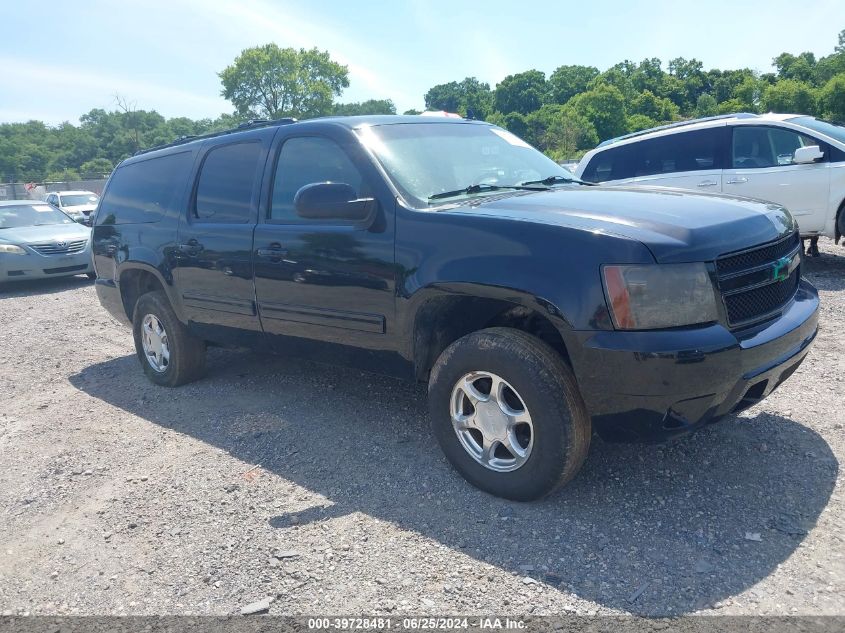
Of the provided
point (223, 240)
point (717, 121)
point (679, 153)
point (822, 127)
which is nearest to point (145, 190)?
point (223, 240)

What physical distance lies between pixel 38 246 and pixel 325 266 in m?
9.54

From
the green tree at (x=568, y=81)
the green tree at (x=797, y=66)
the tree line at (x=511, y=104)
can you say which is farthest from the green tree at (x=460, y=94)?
the green tree at (x=797, y=66)

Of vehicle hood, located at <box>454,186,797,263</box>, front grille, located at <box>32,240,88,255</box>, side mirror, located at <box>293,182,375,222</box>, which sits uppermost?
side mirror, located at <box>293,182,375,222</box>

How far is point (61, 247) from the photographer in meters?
11.4

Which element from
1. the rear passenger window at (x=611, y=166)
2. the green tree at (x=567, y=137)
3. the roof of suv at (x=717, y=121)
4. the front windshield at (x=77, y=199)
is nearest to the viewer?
the roof of suv at (x=717, y=121)

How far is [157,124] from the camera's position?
102m

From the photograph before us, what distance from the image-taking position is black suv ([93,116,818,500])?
8.95 feet

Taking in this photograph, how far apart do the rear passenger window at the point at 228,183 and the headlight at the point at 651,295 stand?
8.49 feet

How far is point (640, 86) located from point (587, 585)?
361 feet

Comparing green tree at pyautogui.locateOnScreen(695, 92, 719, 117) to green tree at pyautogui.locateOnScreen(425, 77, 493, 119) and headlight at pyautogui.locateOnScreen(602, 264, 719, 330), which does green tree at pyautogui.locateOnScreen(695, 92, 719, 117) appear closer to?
green tree at pyautogui.locateOnScreen(425, 77, 493, 119)

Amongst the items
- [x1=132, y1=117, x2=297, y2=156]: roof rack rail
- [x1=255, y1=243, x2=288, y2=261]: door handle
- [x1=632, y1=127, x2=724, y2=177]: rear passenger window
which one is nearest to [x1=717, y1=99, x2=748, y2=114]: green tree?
[x1=632, y1=127, x2=724, y2=177]: rear passenger window

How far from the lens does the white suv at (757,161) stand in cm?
763

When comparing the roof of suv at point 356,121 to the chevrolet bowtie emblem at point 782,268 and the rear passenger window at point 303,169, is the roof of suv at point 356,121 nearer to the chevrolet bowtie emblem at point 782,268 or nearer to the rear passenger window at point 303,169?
the rear passenger window at point 303,169

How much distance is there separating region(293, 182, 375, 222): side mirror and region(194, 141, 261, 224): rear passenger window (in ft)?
3.39
